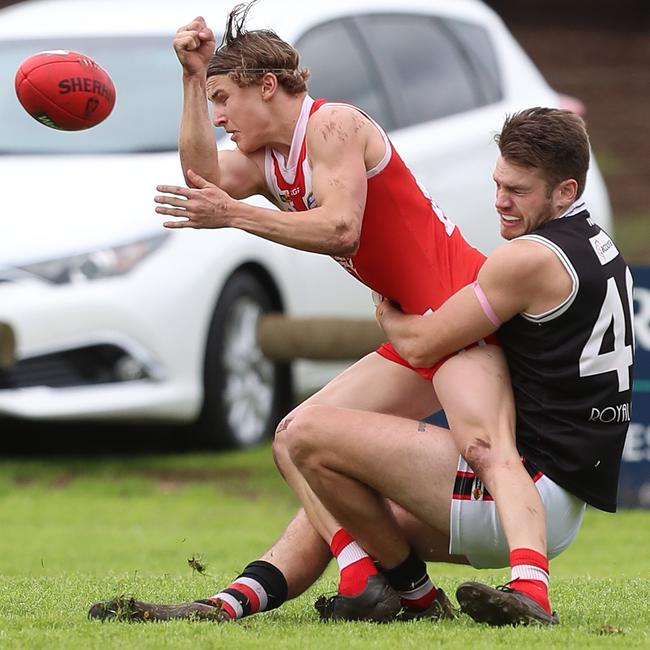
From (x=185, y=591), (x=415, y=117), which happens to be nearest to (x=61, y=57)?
(x=185, y=591)

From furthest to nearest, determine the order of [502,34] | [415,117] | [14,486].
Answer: [502,34], [415,117], [14,486]

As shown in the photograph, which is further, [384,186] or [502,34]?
[502,34]

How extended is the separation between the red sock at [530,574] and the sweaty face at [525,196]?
37.5 inches

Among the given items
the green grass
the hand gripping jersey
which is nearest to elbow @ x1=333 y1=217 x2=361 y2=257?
the hand gripping jersey

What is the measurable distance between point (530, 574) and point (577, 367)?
605 millimetres

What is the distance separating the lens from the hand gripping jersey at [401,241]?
16.7ft

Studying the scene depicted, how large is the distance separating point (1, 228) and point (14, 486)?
1.42 metres

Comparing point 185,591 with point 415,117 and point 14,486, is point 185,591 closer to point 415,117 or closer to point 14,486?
point 14,486

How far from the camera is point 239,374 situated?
9320mm

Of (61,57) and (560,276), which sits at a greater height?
(61,57)

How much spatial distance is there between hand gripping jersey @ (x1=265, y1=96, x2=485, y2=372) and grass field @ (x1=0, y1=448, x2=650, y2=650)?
3.21 feet

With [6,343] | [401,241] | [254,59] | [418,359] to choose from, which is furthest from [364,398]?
[6,343]

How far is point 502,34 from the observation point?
11.4 meters

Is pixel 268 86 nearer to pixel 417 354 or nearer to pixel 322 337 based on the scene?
pixel 417 354
